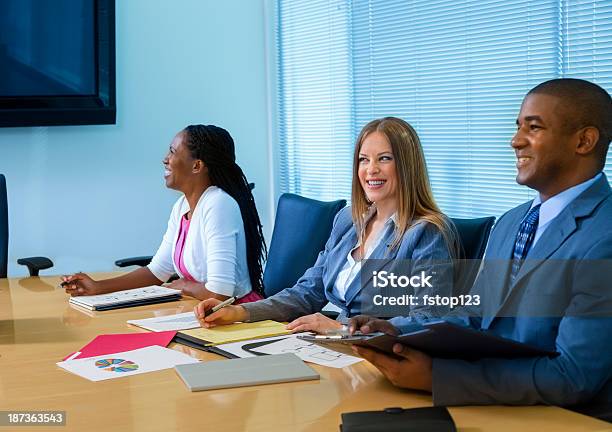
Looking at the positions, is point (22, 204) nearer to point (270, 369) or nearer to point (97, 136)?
point (97, 136)

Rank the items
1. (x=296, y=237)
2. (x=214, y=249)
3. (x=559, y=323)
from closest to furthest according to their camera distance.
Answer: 1. (x=559, y=323)
2. (x=214, y=249)
3. (x=296, y=237)

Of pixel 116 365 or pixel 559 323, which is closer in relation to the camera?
pixel 559 323

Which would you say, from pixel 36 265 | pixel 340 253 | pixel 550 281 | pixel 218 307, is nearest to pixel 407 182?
pixel 340 253

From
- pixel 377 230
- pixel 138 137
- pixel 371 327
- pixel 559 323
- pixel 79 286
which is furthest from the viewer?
pixel 138 137

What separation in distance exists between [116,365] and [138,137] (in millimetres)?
3054

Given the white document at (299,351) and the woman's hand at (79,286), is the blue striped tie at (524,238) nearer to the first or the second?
the white document at (299,351)

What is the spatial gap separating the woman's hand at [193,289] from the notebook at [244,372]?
1.09m

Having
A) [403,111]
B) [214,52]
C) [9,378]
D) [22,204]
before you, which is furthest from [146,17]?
[9,378]

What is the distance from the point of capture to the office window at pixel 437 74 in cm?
339

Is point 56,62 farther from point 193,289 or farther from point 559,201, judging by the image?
point 559,201

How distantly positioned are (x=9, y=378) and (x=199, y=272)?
1400mm

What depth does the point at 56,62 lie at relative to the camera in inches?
189

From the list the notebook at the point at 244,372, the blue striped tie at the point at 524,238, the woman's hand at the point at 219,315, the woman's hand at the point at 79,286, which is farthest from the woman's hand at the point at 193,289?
the blue striped tie at the point at 524,238

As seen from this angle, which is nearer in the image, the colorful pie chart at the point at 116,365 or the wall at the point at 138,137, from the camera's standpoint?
the colorful pie chart at the point at 116,365
